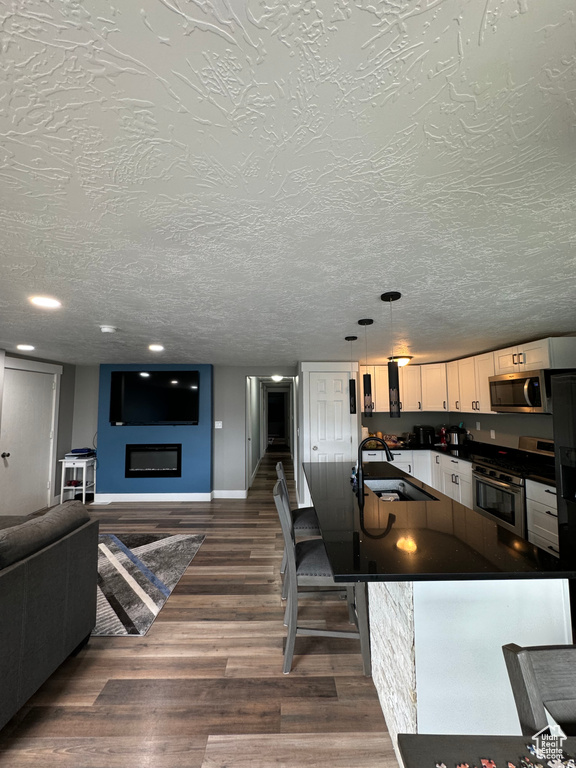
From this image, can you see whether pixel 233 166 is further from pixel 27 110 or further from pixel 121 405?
pixel 121 405

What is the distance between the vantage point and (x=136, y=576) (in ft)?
10.1

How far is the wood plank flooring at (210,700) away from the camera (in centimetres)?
148

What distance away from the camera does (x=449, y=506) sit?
2.10 meters

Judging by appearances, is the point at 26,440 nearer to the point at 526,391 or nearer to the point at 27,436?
the point at 27,436

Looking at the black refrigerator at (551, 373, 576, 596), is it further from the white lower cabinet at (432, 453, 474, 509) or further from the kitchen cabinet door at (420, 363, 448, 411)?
the kitchen cabinet door at (420, 363, 448, 411)

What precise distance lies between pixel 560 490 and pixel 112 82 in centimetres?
357

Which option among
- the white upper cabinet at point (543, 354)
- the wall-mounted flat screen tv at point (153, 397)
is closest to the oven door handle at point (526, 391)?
the white upper cabinet at point (543, 354)

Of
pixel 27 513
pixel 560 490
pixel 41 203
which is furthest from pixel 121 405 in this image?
pixel 560 490

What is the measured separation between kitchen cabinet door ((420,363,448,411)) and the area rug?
388 cm

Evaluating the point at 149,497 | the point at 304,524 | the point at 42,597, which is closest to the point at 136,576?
the point at 42,597

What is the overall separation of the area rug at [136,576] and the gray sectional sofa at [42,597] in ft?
0.94

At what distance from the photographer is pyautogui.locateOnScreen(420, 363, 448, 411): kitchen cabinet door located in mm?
5293

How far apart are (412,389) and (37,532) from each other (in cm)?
507

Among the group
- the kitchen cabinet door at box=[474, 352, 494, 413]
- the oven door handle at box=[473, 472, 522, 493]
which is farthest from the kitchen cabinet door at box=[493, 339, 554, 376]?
the oven door handle at box=[473, 472, 522, 493]
